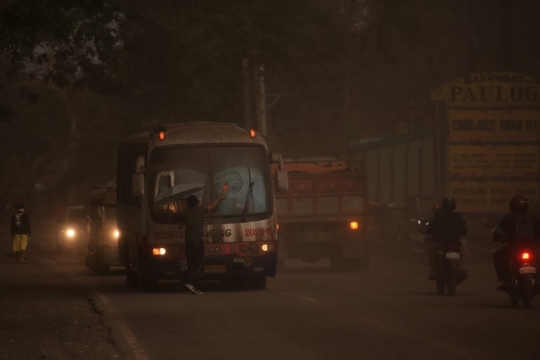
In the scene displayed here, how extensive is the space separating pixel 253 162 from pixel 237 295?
2632 millimetres

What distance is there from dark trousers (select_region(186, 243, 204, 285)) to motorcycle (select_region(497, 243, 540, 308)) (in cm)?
578

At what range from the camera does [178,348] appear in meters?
13.8

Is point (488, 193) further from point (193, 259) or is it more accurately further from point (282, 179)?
point (193, 259)

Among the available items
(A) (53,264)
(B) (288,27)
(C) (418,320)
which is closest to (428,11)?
(B) (288,27)

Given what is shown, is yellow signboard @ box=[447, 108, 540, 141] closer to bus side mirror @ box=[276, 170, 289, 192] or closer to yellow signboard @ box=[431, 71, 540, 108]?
yellow signboard @ box=[431, 71, 540, 108]

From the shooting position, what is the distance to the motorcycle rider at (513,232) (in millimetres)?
18359

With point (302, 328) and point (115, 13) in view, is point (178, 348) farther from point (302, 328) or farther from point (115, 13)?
point (115, 13)

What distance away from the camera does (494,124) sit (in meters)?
37.8

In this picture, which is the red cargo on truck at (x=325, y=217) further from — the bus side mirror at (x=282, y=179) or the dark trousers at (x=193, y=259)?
the dark trousers at (x=193, y=259)

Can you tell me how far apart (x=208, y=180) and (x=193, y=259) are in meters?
1.69

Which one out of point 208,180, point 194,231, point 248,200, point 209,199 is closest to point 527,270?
point 194,231

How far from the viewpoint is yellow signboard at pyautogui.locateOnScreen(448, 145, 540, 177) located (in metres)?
37.8

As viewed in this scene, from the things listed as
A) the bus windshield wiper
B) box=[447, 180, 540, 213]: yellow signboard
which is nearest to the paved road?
the bus windshield wiper

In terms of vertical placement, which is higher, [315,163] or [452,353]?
[315,163]
